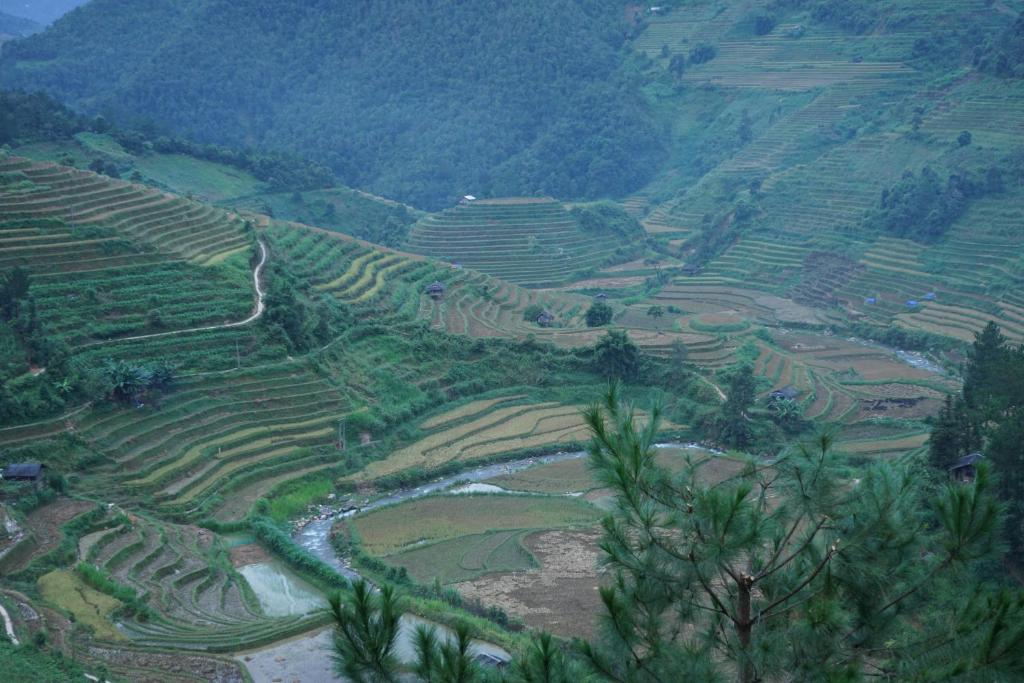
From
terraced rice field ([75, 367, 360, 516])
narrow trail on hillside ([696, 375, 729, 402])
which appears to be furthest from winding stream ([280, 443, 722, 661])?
narrow trail on hillside ([696, 375, 729, 402])

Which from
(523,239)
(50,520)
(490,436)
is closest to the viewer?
(50,520)

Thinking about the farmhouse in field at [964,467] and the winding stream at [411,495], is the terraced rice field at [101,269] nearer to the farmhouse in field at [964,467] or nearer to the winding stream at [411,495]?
the winding stream at [411,495]

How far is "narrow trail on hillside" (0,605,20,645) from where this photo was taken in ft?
47.9

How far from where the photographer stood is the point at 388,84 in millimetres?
76562

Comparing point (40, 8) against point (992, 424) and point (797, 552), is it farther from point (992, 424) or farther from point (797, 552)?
point (797, 552)

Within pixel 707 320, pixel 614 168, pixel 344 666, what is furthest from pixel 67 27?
pixel 344 666

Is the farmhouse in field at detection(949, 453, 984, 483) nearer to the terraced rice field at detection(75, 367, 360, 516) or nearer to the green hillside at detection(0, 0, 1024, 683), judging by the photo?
the green hillside at detection(0, 0, 1024, 683)

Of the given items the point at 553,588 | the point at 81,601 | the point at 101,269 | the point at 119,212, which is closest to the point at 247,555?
the point at 81,601

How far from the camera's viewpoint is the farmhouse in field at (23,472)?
2130 cm

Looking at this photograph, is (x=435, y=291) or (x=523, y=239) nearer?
(x=435, y=291)

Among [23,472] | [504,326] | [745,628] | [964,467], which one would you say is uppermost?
[745,628]

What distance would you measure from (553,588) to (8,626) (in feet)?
29.3

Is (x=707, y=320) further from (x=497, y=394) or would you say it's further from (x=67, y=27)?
(x=67, y=27)

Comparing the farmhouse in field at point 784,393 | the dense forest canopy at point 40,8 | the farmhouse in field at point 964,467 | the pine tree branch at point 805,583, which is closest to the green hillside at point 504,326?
the pine tree branch at point 805,583
